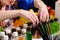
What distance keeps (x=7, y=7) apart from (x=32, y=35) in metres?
0.36

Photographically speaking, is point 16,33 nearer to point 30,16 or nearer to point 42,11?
point 30,16

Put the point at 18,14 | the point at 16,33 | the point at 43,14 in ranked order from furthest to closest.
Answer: the point at 43,14
the point at 18,14
the point at 16,33

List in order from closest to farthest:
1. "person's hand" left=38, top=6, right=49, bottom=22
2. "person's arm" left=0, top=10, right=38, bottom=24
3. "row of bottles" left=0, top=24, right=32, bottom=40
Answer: "row of bottles" left=0, top=24, right=32, bottom=40 → "person's arm" left=0, top=10, right=38, bottom=24 → "person's hand" left=38, top=6, right=49, bottom=22

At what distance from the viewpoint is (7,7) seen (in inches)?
55.0

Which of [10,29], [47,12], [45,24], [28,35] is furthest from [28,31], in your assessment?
[47,12]

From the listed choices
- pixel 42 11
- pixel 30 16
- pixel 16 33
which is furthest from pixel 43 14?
pixel 16 33

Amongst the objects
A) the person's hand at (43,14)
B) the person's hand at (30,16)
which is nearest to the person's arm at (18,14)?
the person's hand at (30,16)

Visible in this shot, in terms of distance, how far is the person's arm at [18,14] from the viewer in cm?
132

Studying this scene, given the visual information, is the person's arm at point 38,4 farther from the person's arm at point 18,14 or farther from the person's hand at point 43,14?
the person's arm at point 18,14

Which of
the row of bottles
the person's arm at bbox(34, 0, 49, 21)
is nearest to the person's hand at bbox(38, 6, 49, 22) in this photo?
the person's arm at bbox(34, 0, 49, 21)

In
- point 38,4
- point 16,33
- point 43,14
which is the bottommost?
point 16,33

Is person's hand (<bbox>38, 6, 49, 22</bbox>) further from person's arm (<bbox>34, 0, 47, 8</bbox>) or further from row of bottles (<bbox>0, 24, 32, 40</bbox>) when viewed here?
row of bottles (<bbox>0, 24, 32, 40</bbox>)

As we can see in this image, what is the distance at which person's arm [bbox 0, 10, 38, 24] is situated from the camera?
132 centimetres

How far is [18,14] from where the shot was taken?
138cm
